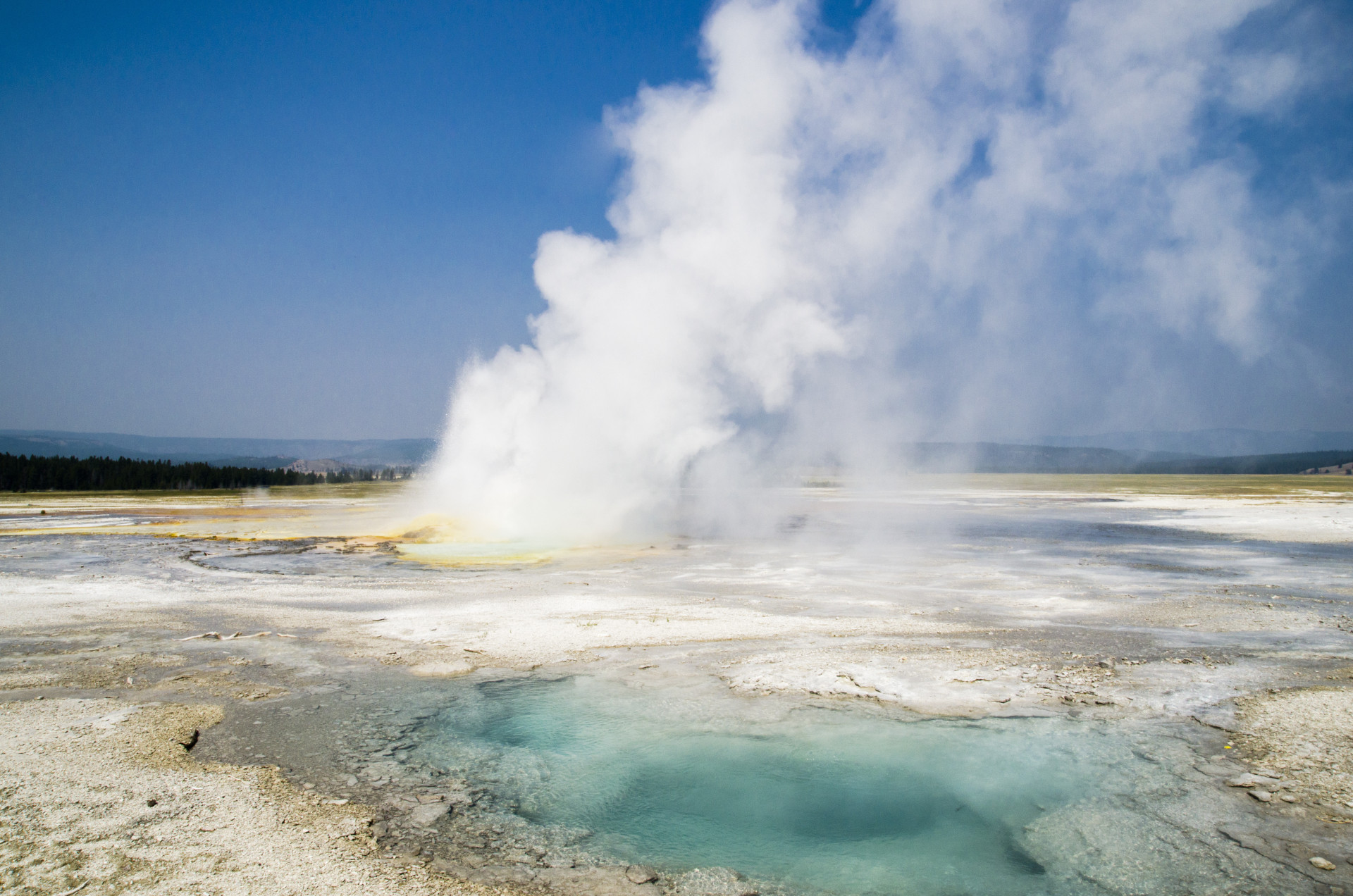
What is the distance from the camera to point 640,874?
4.21m

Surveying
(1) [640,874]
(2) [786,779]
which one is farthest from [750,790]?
(1) [640,874]

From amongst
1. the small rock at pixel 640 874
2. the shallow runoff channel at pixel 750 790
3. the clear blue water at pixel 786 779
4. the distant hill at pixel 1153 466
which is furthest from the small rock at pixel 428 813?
the distant hill at pixel 1153 466

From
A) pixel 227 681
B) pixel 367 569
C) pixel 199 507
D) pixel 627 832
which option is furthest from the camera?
pixel 199 507

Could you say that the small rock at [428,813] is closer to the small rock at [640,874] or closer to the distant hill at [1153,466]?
the small rock at [640,874]

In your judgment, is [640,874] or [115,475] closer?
[640,874]

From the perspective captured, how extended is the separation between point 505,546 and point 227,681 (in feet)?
41.8

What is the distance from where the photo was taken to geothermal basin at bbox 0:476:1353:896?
171 inches

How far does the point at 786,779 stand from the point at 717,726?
1120mm

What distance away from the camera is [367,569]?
16766 millimetres

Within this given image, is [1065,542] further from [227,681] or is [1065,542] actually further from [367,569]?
[227,681]

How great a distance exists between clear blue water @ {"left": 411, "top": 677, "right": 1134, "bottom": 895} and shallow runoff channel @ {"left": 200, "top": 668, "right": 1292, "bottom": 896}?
0.06 ft

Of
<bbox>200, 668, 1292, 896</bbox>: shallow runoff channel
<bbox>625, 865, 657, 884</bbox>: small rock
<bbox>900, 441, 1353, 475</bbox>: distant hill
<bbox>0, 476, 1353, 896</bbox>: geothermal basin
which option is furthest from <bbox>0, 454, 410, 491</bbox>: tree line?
<bbox>900, 441, 1353, 475</bbox>: distant hill

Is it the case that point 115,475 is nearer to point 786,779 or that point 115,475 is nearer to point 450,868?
point 450,868

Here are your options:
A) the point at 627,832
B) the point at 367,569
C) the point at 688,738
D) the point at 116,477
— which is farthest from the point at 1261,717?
the point at 116,477
